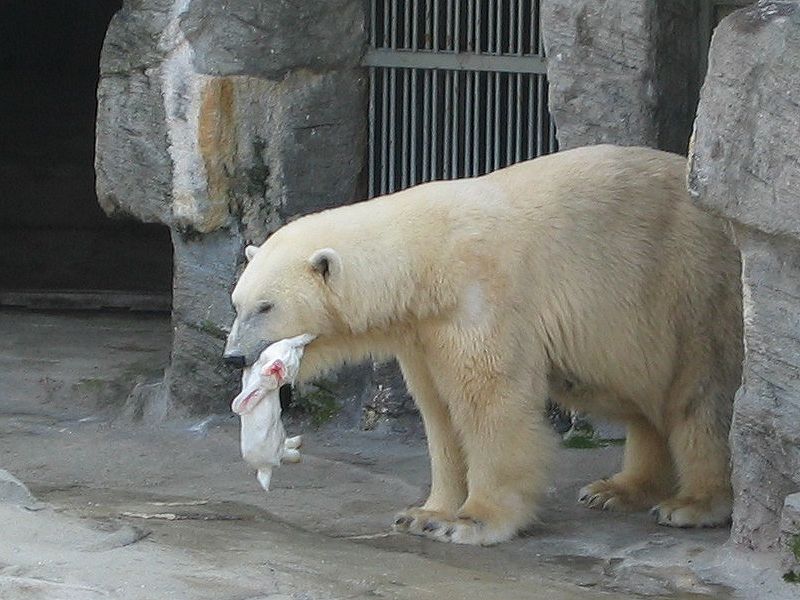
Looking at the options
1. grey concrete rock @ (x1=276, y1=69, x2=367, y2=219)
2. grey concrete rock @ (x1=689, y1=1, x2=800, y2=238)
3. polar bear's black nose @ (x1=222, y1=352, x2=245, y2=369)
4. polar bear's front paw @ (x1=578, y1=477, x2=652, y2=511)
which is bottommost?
polar bear's front paw @ (x1=578, y1=477, x2=652, y2=511)

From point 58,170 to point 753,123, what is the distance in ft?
28.0

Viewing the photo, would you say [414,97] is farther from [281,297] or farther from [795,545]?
[795,545]

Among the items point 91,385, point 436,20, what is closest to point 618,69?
point 436,20

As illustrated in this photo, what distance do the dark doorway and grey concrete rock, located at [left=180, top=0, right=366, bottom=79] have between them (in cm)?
287

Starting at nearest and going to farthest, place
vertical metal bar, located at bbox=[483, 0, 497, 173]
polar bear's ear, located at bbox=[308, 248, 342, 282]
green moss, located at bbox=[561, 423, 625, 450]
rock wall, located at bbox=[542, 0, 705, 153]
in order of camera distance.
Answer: polar bear's ear, located at bbox=[308, 248, 342, 282] → rock wall, located at bbox=[542, 0, 705, 153] → green moss, located at bbox=[561, 423, 625, 450] → vertical metal bar, located at bbox=[483, 0, 497, 173]

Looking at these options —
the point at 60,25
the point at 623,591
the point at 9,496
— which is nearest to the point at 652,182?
the point at 623,591

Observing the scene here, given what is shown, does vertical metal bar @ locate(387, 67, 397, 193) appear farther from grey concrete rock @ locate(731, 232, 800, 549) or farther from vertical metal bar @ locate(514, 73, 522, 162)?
grey concrete rock @ locate(731, 232, 800, 549)

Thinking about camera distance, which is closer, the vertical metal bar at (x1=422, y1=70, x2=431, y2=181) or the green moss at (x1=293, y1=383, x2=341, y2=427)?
the vertical metal bar at (x1=422, y1=70, x2=431, y2=181)

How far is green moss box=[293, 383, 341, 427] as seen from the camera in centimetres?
724

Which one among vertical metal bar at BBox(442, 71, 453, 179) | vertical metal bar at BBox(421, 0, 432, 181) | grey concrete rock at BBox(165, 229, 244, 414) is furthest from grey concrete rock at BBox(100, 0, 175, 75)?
vertical metal bar at BBox(442, 71, 453, 179)

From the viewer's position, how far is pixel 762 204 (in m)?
4.46

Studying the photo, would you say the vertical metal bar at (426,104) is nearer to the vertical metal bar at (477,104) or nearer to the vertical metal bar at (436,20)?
the vertical metal bar at (436,20)

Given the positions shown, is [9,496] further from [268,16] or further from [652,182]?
[268,16]

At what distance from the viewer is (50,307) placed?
30.1 feet
